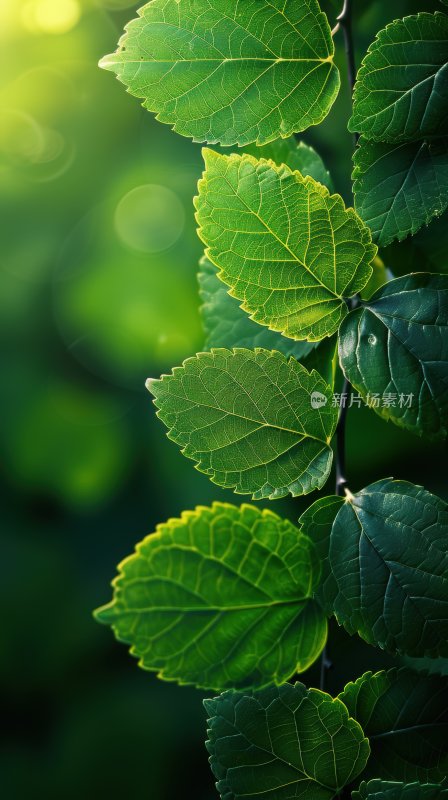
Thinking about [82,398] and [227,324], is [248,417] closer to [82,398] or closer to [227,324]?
[227,324]

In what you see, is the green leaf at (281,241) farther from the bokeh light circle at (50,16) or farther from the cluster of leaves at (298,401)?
the bokeh light circle at (50,16)

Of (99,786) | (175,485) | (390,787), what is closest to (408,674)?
(390,787)

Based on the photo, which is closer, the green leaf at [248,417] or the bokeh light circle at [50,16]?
the green leaf at [248,417]

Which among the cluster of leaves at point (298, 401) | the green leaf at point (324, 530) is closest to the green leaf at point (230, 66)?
the cluster of leaves at point (298, 401)

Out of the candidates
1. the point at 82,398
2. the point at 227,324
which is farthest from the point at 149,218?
the point at 227,324

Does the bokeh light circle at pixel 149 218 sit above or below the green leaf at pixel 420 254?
above

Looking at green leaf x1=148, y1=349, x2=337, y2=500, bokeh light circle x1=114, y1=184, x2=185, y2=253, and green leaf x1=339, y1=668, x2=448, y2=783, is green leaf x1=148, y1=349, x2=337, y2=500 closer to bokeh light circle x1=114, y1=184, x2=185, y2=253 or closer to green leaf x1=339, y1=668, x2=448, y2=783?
green leaf x1=339, y1=668, x2=448, y2=783

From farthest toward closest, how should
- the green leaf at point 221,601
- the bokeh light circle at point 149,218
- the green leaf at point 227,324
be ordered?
the bokeh light circle at point 149,218 → the green leaf at point 227,324 → the green leaf at point 221,601
